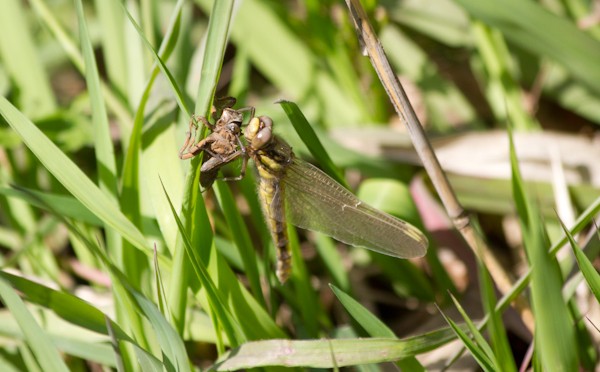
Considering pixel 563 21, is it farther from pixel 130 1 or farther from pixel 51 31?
pixel 51 31

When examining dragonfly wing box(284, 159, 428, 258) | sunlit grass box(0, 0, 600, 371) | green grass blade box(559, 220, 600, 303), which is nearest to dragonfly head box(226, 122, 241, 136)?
sunlit grass box(0, 0, 600, 371)

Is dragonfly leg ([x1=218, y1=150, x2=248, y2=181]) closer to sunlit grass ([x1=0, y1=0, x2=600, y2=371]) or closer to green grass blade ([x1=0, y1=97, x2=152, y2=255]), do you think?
sunlit grass ([x1=0, y1=0, x2=600, y2=371])

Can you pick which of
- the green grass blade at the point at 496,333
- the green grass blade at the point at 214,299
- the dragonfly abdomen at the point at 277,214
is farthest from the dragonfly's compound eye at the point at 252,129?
the green grass blade at the point at 496,333

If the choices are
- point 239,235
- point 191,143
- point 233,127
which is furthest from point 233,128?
point 239,235

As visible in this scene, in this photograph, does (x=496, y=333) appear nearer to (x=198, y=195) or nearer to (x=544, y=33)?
(x=198, y=195)

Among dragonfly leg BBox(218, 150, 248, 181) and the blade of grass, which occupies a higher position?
the blade of grass

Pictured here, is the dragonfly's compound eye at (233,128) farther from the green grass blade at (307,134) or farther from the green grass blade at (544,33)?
the green grass blade at (544,33)
